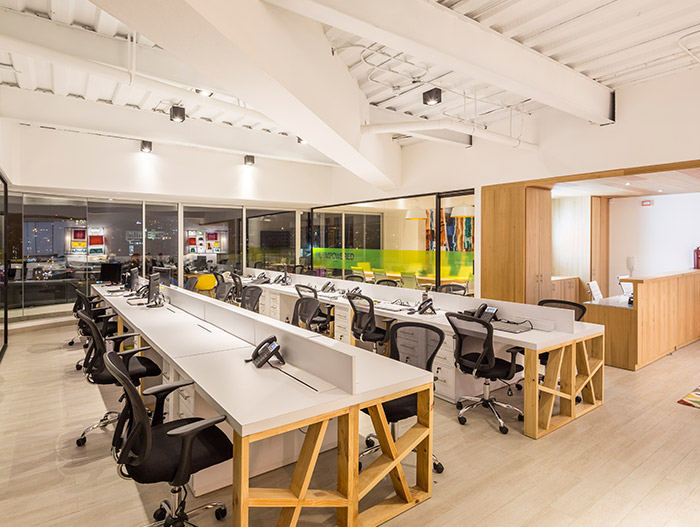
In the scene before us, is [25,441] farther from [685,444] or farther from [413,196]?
[413,196]

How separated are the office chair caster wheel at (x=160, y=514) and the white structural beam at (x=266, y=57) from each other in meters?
2.85

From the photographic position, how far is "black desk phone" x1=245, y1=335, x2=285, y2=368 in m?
2.68

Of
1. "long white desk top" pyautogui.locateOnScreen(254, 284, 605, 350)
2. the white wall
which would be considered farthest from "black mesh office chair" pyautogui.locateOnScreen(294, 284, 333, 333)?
the white wall

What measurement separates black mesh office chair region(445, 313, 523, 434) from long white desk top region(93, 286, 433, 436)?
1.14 meters

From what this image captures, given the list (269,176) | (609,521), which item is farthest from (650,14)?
(269,176)

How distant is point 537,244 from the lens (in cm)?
628

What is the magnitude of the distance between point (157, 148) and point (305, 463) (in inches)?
311

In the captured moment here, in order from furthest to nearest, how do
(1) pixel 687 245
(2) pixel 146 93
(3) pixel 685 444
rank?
(1) pixel 687 245 < (2) pixel 146 93 < (3) pixel 685 444

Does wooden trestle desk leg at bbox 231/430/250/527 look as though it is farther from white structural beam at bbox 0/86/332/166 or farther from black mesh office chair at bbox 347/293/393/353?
white structural beam at bbox 0/86/332/166

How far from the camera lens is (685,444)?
10.9ft

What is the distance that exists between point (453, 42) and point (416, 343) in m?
2.41

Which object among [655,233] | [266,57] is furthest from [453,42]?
[655,233]

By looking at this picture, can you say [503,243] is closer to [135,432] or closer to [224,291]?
[224,291]

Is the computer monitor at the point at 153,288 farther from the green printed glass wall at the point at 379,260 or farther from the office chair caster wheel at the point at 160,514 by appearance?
the green printed glass wall at the point at 379,260
